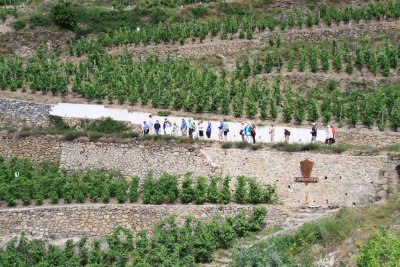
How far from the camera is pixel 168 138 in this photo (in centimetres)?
3072

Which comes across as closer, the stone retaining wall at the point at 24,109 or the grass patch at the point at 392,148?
the grass patch at the point at 392,148

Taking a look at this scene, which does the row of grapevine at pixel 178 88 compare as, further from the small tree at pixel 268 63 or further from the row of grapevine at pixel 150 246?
the row of grapevine at pixel 150 246

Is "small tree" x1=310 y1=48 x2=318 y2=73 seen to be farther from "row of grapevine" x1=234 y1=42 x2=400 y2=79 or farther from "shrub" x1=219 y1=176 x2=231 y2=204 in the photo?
"shrub" x1=219 y1=176 x2=231 y2=204

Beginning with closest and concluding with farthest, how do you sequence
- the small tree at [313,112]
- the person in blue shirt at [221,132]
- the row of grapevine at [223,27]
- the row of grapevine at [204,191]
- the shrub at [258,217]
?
the shrub at [258,217]
the row of grapevine at [204,191]
the person in blue shirt at [221,132]
the small tree at [313,112]
the row of grapevine at [223,27]

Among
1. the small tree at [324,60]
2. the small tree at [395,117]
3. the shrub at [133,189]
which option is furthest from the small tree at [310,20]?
the shrub at [133,189]

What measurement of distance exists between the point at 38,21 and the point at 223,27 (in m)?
9.67

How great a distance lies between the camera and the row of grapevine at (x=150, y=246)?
25.7m

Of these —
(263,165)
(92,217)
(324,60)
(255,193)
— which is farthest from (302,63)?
(92,217)

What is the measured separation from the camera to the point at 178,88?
35406mm

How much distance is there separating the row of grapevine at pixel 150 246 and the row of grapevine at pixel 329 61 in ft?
39.5

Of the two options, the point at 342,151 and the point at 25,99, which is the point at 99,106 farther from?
the point at 342,151

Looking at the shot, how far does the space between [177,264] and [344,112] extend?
11687 millimetres

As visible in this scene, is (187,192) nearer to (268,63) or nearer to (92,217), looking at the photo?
(92,217)

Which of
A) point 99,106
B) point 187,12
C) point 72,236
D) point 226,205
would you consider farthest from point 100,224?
point 187,12
